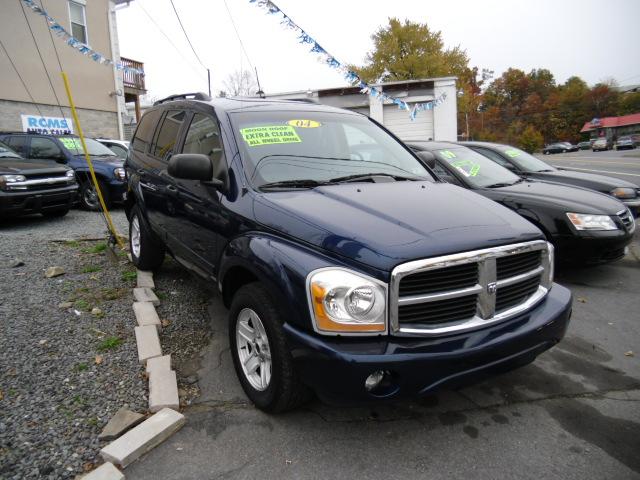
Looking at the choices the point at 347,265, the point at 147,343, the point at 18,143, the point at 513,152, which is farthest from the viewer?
the point at 18,143

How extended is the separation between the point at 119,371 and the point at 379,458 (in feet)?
6.17

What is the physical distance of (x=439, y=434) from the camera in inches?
98.9

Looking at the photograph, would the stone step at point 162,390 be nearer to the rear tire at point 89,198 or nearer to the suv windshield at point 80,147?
the rear tire at point 89,198

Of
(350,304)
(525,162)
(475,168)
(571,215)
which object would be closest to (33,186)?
(475,168)

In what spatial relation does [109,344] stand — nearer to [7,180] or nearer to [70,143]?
[7,180]

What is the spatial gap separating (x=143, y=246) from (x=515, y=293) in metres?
3.79

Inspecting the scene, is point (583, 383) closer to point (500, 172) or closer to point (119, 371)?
point (119, 371)

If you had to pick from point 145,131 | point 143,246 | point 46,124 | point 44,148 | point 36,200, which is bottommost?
point 143,246

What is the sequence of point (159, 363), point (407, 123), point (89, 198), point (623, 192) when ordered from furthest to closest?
point (407, 123), point (89, 198), point (623, 192), point (159, 363)

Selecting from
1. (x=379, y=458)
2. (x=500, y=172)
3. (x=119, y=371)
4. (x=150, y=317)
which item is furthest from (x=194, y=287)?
(x=500, y=172)

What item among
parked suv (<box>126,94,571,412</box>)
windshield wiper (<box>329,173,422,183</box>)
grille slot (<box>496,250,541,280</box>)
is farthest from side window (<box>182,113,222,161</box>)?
grille slot (<box>496,250,541,280</box>)

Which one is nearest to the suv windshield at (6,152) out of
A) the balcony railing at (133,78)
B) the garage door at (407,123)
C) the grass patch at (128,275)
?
the grass patch at (128,275)

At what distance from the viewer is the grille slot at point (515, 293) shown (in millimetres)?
2432

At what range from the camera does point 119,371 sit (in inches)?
122
